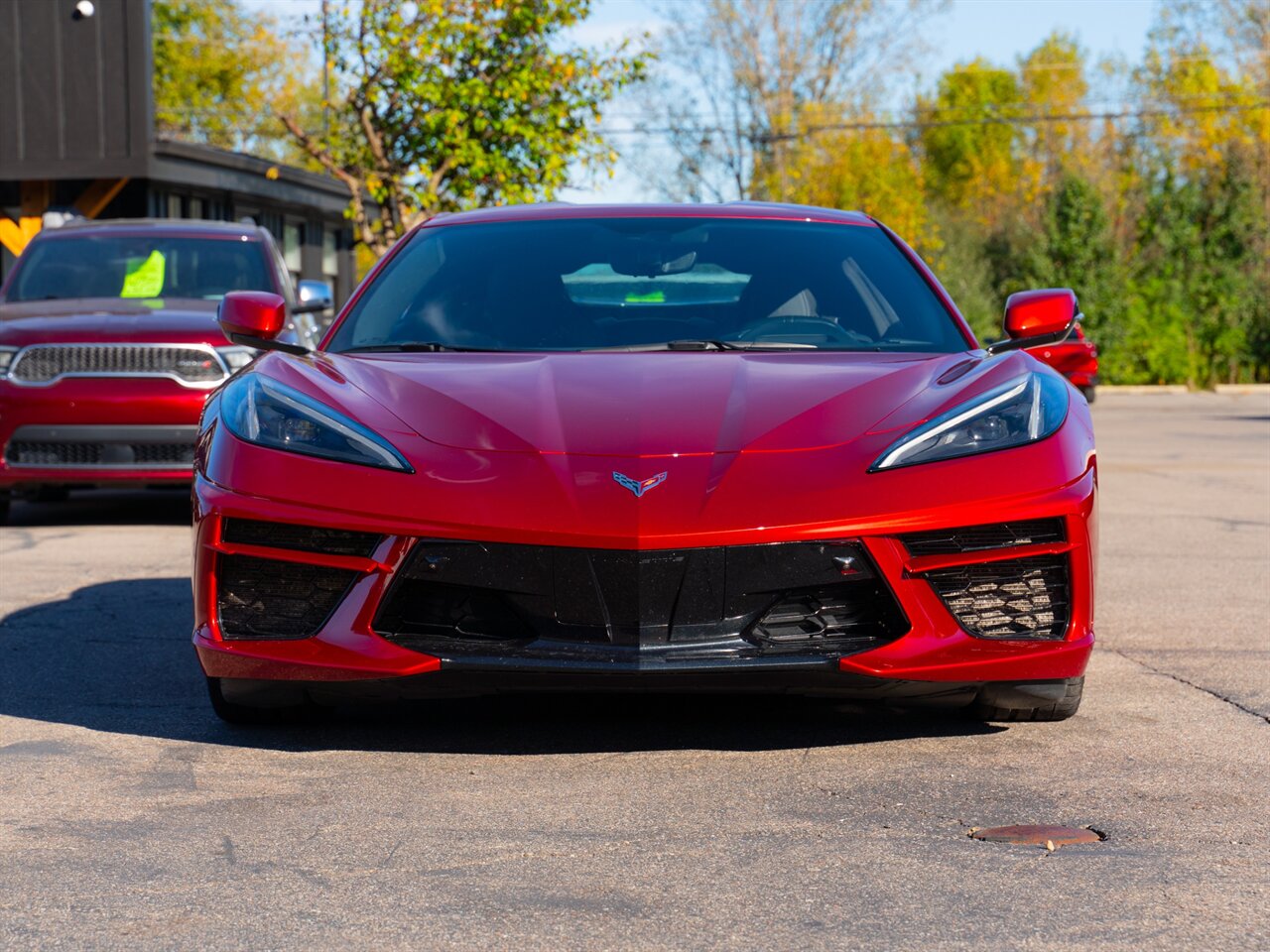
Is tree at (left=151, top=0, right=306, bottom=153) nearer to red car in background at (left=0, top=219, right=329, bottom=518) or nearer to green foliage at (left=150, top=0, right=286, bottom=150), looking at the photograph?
green foliage at (left=150, top=0, right=286, bottom=150)

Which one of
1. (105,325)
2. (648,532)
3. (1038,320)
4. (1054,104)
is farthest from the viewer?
(1054,104)

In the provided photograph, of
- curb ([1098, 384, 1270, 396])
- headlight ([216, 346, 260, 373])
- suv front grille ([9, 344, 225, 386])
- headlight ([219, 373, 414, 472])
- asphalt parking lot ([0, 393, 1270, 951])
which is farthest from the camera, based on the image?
curb ([1098, 384, 1270, 396])

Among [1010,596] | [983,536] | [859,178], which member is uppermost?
[983,536]

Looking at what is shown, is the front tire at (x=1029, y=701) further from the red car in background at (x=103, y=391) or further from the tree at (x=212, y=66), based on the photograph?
the tree at (x=212, y=66)

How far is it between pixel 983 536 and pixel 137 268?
27.3ft

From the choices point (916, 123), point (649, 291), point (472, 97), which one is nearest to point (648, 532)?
point (649, 291)

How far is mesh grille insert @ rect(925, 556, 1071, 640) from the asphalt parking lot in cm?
31

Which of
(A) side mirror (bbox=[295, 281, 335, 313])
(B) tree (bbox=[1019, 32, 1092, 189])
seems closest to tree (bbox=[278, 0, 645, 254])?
(A) side mirror (bbox=[295, 281, 335, 313])

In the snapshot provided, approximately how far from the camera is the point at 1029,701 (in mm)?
4348

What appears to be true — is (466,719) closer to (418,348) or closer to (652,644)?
(652,644)

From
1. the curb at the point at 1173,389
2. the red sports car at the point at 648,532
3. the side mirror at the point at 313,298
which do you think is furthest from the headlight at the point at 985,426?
the curb at the point at 1173,389

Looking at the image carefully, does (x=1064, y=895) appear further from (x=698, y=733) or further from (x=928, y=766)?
(x=698, y=733)

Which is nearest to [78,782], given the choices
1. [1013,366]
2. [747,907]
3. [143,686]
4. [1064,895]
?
[143,686]

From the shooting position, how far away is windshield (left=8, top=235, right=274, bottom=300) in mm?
11078
